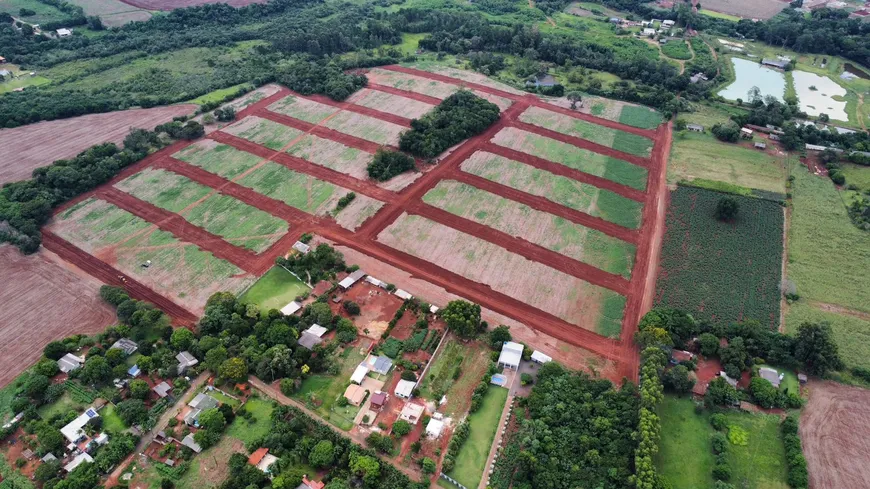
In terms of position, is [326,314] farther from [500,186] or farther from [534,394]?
[500,186]

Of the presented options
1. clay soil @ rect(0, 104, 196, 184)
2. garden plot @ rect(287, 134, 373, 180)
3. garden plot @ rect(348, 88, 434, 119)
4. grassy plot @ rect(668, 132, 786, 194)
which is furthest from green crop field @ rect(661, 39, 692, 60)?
clay soil @ rect(0, 104, 196, 184)

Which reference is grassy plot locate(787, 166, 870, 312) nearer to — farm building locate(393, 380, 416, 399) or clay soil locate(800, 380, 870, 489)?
clay soil locate(800, 380, 870, 489)

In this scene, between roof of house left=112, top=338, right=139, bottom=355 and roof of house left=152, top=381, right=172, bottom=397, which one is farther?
roof of house left=112, top=338, right=139, bottom=355

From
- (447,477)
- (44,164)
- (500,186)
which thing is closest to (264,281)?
(447,477)

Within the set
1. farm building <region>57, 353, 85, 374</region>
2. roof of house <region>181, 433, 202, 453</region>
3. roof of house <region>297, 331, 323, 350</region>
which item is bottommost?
roof of house <region>181, 433, 202, 453</region>

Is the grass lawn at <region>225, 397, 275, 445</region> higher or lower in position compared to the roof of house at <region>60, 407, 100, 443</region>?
lower
